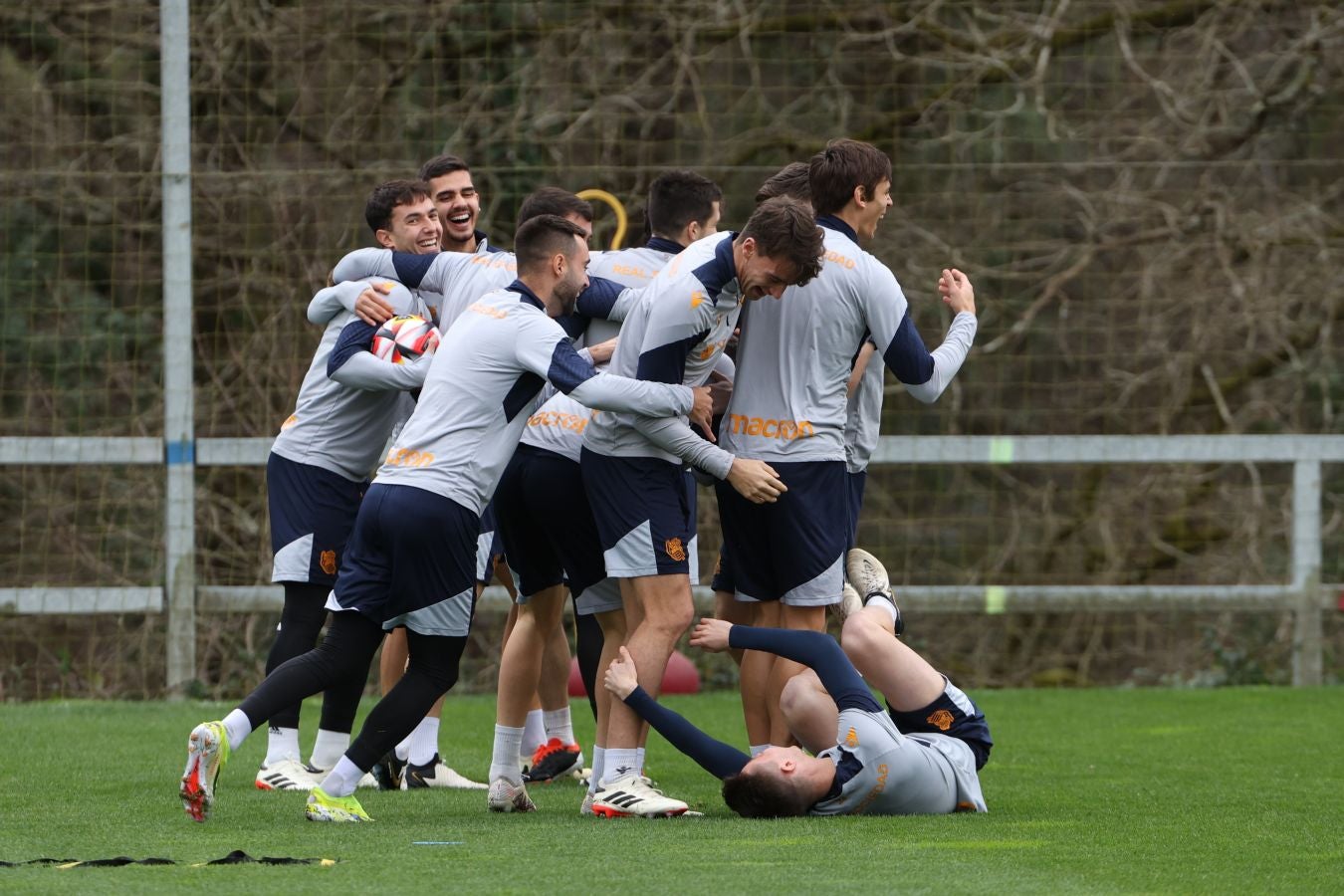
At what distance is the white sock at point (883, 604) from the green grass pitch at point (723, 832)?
57 cm

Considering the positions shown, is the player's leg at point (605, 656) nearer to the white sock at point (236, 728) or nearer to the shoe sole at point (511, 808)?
the shoe sole at point (511, 808)

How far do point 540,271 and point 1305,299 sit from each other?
6.64 m

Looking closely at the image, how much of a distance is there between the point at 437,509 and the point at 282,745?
4.24ft

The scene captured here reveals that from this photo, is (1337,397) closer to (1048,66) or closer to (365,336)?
(1048,66)

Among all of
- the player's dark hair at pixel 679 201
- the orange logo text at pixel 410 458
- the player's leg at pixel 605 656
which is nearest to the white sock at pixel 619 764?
the player's leg at pixel 605 656

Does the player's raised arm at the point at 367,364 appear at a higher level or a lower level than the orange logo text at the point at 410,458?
higher

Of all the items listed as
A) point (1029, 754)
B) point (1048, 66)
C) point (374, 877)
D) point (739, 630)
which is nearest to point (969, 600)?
point (1029, 754)

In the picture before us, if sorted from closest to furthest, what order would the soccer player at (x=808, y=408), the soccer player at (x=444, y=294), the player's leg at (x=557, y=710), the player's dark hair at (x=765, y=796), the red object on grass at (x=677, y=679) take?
the player's dark hair at (x=765, y=796), the soccer player at (x=808, y=408), the soccer player at (x=444, y=294), the player's leg at (x=557, y=710), the red object on grass at (x=677, y=679)

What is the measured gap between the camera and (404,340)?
537 cm

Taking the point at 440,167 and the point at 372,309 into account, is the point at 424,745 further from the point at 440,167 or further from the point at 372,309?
the point at 440,167

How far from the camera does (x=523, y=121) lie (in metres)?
10.3

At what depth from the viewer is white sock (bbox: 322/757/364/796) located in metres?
4.81

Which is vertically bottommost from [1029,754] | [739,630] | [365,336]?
[1029,754]

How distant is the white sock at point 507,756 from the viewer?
16.9 feet
